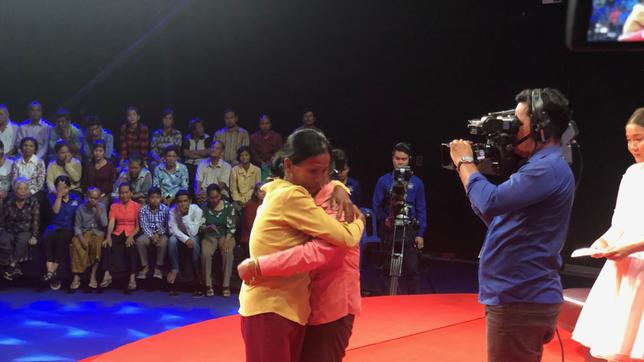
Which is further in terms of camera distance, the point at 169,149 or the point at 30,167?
the point at 169,149

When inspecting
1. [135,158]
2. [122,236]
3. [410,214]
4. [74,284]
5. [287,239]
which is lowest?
[74,284]

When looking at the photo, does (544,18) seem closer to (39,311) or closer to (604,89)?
(604,89)

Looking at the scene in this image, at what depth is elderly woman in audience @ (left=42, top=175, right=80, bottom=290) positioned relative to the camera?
19.3 feet

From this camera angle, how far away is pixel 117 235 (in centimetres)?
600

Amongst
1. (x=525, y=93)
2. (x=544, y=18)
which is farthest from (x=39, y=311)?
(x=544, y=18)

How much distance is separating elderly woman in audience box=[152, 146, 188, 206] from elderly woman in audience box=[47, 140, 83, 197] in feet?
2.38

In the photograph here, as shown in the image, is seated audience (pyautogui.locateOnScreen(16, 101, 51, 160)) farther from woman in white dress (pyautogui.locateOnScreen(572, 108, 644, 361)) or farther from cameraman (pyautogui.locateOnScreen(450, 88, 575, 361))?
cameraman (pyautogui.locateOnScreen(450, 88, 575, 361))

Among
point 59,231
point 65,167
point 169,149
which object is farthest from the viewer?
point 169,149

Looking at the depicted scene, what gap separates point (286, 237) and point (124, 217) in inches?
177

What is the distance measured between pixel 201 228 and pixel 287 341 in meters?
4.28

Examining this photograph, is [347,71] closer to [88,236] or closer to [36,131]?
[36,131]

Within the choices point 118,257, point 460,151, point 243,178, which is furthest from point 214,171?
point 460,151

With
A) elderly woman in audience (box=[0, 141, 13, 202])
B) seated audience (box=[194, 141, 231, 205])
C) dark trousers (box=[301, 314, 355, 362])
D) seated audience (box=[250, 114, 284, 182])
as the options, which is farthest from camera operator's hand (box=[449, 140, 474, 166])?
seated audience (box=[250, 114, 284, 182])

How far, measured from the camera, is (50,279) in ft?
19.2
